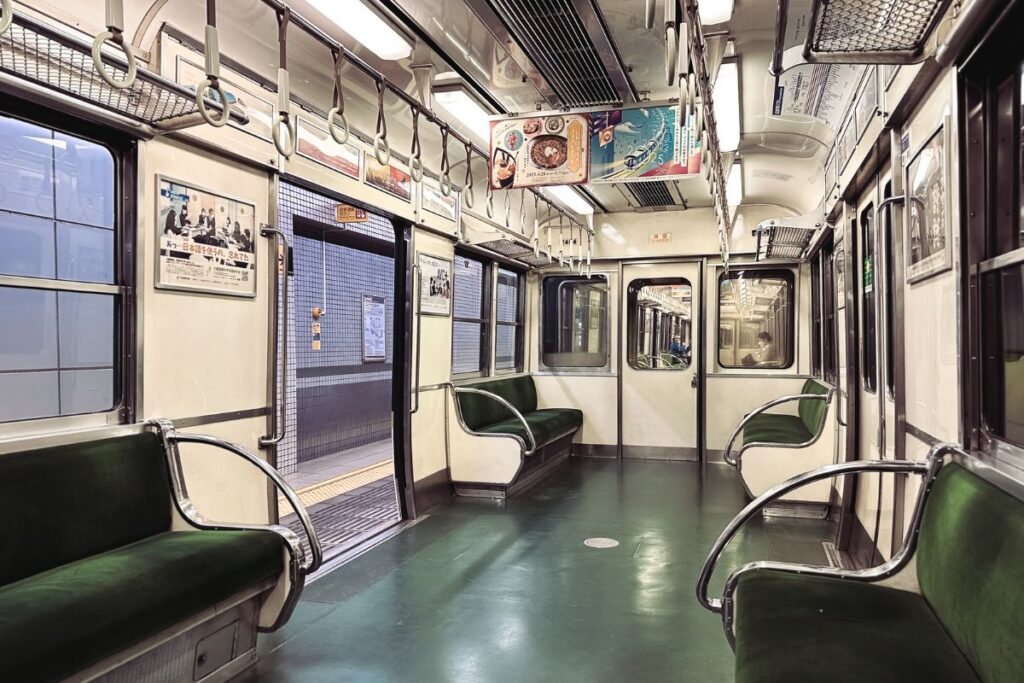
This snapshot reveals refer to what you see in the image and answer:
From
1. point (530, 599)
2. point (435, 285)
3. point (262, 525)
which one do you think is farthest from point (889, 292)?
point (435, 285)

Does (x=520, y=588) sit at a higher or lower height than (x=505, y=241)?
lower

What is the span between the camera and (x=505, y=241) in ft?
19.5

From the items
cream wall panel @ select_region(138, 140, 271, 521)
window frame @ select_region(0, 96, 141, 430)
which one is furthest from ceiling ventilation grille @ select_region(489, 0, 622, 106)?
window frame @ select_region(0, 96, 141, 430)

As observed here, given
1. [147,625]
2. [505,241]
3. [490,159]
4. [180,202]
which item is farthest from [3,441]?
Result: [505,241]

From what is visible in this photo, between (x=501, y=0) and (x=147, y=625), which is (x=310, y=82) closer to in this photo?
(x=501, y=0)

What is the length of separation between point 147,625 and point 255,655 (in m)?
0.82

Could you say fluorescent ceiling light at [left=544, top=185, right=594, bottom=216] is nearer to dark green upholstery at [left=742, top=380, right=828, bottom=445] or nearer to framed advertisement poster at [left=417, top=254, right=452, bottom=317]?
framed advertisement poster at [left=417, top=254, right=452, bottom=317]

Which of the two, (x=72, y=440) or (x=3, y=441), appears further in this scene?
(x=72, y=440)

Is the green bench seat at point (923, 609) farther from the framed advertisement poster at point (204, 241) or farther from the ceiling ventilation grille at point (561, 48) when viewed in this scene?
the framed advertisement poster at point (204, 241)

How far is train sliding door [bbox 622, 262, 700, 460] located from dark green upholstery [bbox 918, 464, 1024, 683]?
18.2 feet

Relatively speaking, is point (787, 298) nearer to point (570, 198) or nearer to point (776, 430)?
point (776, 430)

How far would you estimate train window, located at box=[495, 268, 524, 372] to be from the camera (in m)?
7.31

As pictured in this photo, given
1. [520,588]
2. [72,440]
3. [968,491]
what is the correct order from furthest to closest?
[520,588]
[72,440]
[968,491]

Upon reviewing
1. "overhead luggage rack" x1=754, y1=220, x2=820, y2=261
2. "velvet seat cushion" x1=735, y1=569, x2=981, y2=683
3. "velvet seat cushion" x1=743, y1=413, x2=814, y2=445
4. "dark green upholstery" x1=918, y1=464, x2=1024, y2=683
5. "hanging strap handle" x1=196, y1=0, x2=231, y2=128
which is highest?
"overhead luggage rack" x1=754, y1=220, x2=820, y2=261
